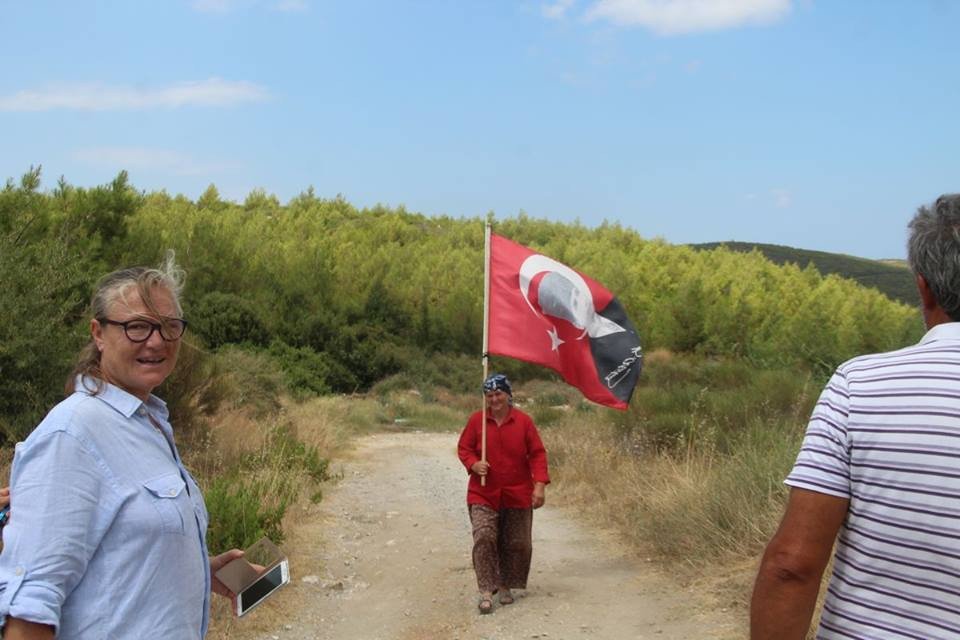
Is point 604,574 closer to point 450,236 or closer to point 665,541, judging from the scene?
point 665,541

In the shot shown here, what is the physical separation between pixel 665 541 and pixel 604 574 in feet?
2.12

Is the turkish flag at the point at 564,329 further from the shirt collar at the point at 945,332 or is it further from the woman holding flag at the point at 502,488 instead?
the shirt collar at the point at 945,332

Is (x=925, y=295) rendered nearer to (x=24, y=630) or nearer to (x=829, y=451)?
(x=829, y=451)

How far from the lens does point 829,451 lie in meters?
2.18

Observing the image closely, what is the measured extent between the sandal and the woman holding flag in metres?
Result: 0.06

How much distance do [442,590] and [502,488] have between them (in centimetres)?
125

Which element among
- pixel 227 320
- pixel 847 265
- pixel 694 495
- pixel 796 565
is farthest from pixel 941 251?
pixel 847 265

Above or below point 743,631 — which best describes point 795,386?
above

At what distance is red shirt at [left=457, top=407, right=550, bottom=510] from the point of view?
7.72 m

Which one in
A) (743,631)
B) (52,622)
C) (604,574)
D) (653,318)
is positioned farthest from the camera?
(653,318)

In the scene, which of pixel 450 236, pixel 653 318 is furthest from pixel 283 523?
pixel 450 236

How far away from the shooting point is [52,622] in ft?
7.05

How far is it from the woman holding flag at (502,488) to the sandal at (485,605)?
0.18ft

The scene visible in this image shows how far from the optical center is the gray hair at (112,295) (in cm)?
253
